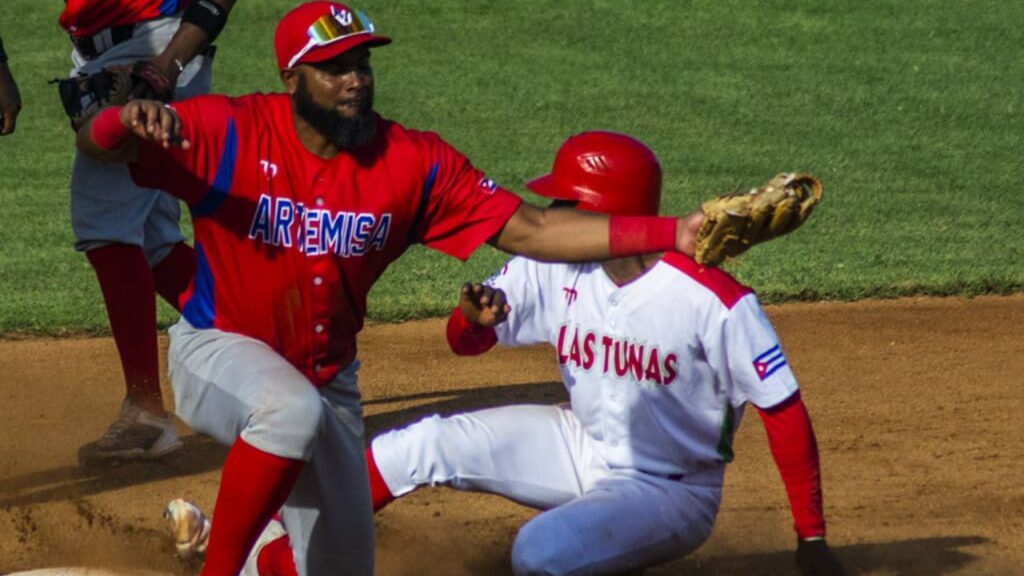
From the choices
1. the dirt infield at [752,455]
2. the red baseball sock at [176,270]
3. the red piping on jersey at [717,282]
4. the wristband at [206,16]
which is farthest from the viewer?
the red baseball sock at [176,270]

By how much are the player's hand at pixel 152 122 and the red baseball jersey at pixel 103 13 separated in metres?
2.08

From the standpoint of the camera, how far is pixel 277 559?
178 inches

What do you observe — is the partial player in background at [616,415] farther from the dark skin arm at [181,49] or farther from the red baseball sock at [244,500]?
the dark skin arm at [181,49]

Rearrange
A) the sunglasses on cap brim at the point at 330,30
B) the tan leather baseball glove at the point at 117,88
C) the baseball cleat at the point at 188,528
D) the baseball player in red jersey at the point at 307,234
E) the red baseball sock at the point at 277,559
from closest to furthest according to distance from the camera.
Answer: the baseball player in red jersey at the point at 307,234 → the sunglasses on cap brim at the point at 330,30 → the red baseball sock at the point at 277,559 → the baseball cleat at the point at 188,528 → the tan leather baseball glove at the point at 117,88

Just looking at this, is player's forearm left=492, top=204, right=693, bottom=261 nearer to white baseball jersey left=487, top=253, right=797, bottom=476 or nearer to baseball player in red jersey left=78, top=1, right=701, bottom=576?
baseball player in red jersey left=78, top=1, right=701, bottom=576

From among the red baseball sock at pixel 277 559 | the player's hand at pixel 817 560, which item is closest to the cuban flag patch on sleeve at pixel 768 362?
the player's hand at pixel 817 560

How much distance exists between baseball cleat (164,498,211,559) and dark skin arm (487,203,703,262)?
1.37 m

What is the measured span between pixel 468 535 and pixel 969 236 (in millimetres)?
4747

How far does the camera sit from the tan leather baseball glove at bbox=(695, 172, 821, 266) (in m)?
3.63

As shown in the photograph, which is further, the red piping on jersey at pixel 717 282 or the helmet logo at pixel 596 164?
the helmet logo at pixel 596 164

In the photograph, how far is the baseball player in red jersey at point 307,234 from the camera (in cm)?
403

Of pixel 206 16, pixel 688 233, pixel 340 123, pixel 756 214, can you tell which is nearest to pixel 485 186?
pixel 340 123

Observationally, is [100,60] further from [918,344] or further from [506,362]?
[918,344]

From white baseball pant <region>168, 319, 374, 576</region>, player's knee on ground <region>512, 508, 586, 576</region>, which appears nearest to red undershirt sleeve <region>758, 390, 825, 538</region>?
player's knee on ground <region>512, 508, 586, 576</region>
